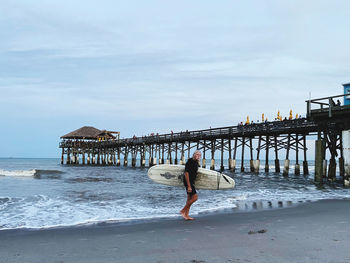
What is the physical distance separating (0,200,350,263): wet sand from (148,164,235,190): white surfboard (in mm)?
2920

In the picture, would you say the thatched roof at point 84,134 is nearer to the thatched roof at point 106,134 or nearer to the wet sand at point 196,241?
the thatched roof at point 106,134

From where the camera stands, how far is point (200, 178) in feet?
34.4

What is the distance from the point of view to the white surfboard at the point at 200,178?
410 inches

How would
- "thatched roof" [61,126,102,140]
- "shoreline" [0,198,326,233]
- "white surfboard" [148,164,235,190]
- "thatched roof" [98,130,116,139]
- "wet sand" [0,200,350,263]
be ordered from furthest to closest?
"thatched roof" [98,130,116,139]
"thatched roof" [61,126,102,140]
"white surfboard" [148,164,235,190]
"shoreline" [0,198,326,233]
"wet sand" [0,200,350,263]

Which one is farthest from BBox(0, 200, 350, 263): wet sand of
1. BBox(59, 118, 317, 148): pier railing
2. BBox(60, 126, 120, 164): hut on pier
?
BBox(60, 126, 120, 164): hut on pier

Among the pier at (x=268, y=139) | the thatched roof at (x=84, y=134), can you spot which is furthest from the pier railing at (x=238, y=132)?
the thatched roof at (x=84, y=134)

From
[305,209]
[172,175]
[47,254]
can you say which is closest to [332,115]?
[305,209]

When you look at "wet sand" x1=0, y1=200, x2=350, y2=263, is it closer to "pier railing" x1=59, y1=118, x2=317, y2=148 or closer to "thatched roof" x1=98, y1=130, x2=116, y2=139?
"pier railing" x1=59, y1=118, x2=317, y2=148

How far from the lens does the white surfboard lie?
10406 millimetres

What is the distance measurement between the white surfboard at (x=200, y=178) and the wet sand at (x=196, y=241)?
2920mm

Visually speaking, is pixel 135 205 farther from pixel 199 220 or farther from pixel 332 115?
pixel 332 115

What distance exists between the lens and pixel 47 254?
4641 mm

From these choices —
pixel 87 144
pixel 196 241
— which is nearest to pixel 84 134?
pixel 87 144

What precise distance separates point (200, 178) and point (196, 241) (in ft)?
17.6
